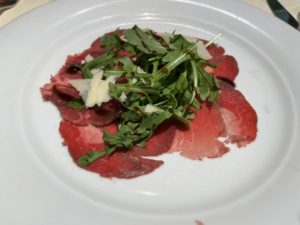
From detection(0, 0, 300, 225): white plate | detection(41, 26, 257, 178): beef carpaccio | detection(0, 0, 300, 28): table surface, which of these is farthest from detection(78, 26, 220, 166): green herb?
detection(0, 0, 300, 28): table surface

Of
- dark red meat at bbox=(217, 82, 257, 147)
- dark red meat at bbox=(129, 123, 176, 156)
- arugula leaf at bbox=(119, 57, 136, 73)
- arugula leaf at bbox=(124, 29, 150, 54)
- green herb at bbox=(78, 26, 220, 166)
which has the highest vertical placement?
arugula leaf at bbox=(124, 29, 150, 54)

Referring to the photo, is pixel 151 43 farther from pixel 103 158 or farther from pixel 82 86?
pixel 103 158

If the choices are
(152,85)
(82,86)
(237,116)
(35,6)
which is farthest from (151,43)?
(35,6)

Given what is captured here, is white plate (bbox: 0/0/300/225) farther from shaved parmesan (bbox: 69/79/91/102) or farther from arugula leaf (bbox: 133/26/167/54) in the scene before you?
arugula leaf (bbox: 133/26/167/54)

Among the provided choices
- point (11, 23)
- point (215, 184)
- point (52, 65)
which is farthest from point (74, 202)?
point (11, 23)

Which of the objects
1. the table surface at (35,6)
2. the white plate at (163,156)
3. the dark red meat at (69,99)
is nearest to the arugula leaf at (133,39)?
the dark red meat at (69,99)

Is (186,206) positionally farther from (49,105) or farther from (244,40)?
(244,40)

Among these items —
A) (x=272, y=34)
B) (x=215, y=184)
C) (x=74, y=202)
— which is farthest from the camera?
(x=272, y=34)

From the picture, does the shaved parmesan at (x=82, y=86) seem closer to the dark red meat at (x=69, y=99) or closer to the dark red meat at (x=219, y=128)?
the dark red meat at (x=69, y=99)
